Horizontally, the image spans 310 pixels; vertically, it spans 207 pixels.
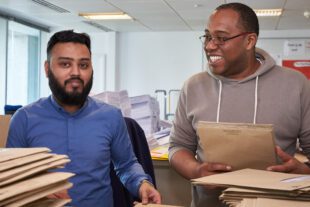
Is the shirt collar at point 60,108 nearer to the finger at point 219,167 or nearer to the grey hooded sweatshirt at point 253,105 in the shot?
the grey hooded sweatshirt at point 253,105

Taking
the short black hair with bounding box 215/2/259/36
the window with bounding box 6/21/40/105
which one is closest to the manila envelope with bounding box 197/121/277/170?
the short black hair with bounding box 215/2/259/36

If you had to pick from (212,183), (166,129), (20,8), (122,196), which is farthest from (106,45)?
(212,183)

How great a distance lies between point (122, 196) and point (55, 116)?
0.60m

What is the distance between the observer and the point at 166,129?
3.51 meters

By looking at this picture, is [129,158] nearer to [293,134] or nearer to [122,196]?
[122,196]

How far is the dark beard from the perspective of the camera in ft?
4.87

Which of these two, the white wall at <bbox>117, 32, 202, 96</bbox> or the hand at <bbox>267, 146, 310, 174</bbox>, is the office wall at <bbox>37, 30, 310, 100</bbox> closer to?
the white wall at <bbox>117, 32, 202, 96</bbox>

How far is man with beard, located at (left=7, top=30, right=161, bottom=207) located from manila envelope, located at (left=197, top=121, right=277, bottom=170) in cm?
28

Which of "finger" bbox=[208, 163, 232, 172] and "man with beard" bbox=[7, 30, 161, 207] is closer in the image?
"finger" bbox=[208, 163, 232, 172]

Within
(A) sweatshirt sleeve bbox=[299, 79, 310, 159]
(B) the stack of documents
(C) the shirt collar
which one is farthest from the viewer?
(B) the stack of documents

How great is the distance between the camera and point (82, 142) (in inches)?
58.3

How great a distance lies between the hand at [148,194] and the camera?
1.25 metres

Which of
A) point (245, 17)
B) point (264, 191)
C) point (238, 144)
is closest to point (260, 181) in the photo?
point (264, 191)

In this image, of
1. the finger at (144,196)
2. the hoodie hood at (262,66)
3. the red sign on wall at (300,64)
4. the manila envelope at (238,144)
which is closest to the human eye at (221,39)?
the hoodie hood at (262,66)
